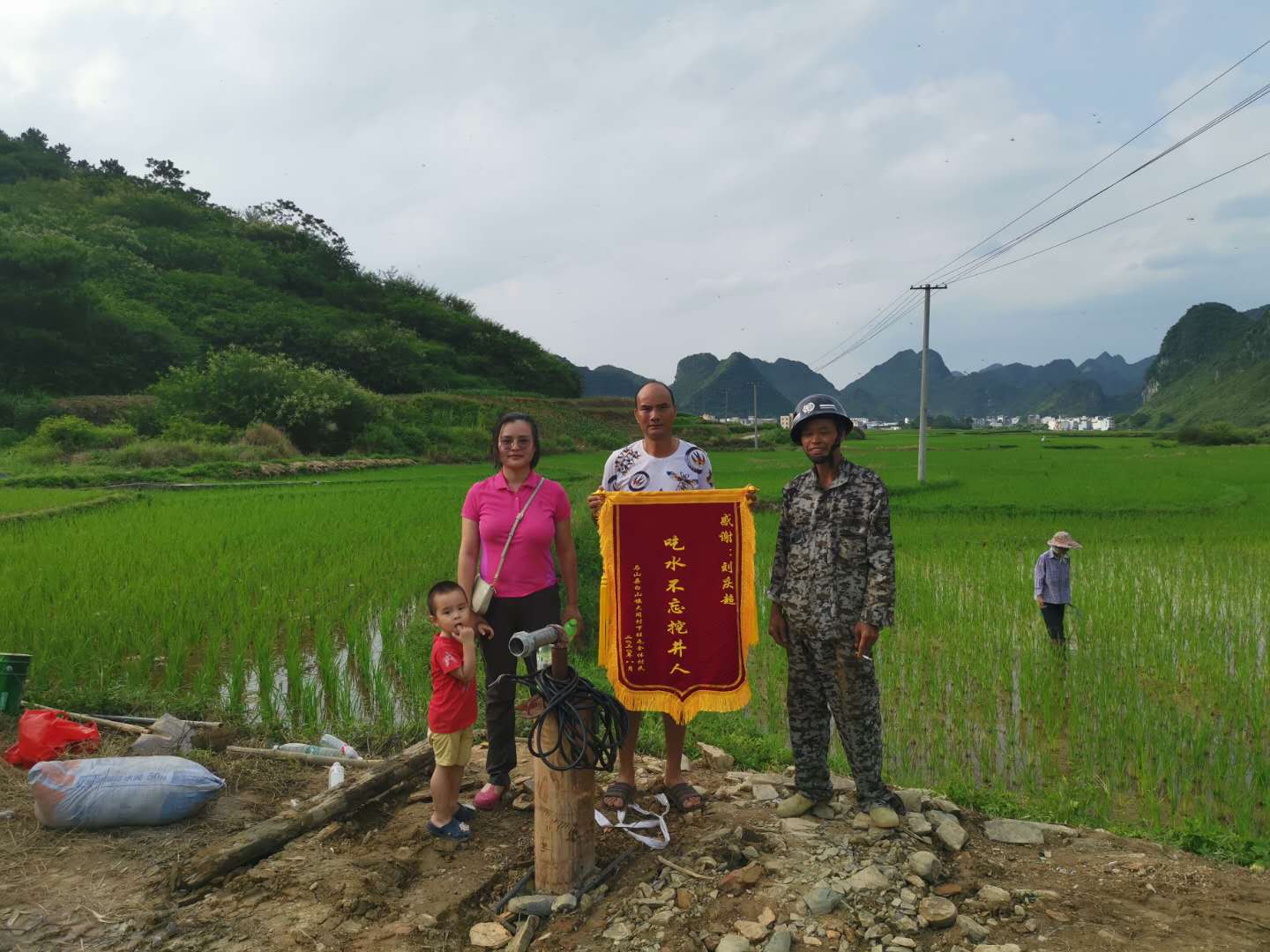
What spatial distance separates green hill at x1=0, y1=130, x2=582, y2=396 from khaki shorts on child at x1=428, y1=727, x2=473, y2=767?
91.0ft

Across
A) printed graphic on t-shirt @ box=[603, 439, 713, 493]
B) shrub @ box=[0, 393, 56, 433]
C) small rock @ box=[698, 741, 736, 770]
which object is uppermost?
shrub @ box=[0, 393, 56, 433]

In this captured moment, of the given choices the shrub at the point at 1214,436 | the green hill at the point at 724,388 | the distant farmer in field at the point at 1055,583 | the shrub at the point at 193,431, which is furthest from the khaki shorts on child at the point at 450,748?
the green hill at the point at 724,388

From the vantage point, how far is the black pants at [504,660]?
3.01 metres

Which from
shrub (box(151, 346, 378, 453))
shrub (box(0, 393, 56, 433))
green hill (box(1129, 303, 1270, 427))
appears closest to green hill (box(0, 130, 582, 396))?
shrub (box(0, 393, 56, 433))

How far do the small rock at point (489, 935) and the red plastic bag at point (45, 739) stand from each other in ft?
7.89

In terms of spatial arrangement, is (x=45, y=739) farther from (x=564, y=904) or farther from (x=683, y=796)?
(x=683, y=796)

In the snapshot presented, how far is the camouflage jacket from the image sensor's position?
9.14 ft

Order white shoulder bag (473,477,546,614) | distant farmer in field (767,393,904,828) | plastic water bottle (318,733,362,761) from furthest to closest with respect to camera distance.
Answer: plastic water bottle (318,733,362,761)
white shoulder bag (473,477,546,614)
distant farmer in field (767,393,904,828)

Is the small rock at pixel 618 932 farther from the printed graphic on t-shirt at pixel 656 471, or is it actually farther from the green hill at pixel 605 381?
the green hill at pixel 605 381

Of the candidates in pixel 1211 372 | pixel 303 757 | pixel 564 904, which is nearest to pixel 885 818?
pixel 564 904

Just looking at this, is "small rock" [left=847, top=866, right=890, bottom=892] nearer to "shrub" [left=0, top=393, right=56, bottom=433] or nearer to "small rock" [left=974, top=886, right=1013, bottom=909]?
"small rock" [left=974, top=886, right=1013, bottom=909]

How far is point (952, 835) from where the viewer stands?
273cm

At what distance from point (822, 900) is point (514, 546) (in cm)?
157

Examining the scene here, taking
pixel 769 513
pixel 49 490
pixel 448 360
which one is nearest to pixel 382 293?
pixel 448 360
